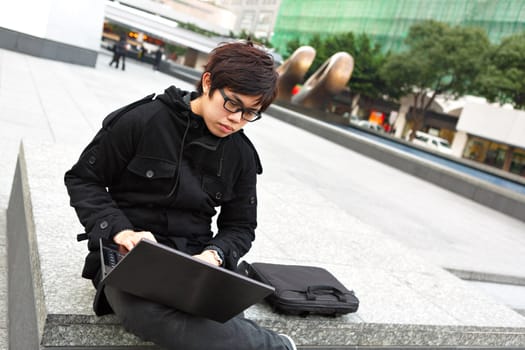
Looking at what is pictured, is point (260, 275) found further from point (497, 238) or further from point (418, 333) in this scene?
point (497, 238)

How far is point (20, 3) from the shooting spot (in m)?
17.6

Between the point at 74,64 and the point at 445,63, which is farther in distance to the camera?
the point at 445,63

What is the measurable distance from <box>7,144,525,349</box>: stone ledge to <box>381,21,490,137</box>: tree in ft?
106

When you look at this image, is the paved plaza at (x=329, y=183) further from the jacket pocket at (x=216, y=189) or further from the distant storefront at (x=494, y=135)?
the distant storefront at (x=494, y=135)

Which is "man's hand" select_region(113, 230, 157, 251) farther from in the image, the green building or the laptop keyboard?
the green building

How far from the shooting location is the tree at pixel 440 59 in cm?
3475

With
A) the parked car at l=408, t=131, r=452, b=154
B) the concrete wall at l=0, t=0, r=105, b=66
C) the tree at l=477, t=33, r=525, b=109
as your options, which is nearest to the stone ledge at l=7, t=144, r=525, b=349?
the concrete wall at l=0, t=0, r=105, b=66

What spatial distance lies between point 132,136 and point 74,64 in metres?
19.4

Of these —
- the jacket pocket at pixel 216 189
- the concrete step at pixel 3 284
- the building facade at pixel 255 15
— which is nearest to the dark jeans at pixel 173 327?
the jacket pocket at pixel 216 189

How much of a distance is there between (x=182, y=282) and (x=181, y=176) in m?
0.66

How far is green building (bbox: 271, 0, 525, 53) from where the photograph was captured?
1838 inches

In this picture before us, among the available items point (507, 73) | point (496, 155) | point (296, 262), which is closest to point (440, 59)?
point (507, 73)

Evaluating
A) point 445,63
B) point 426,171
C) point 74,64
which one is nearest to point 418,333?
point 426,171

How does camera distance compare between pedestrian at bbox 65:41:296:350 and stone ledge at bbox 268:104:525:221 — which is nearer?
pedestrian at bbox 65:41:296:350
